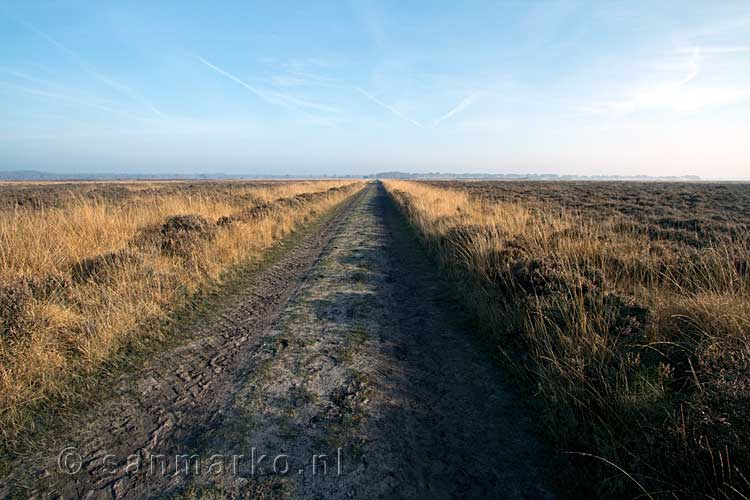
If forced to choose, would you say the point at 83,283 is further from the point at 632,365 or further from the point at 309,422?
the point at 632,365

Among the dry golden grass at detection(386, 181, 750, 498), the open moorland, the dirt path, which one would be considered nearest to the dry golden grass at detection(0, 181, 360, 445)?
the open moorland

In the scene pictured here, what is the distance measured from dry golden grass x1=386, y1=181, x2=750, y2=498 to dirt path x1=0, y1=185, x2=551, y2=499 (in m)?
0.45

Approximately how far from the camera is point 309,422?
294 centimetres

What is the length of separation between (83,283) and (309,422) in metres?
4.66

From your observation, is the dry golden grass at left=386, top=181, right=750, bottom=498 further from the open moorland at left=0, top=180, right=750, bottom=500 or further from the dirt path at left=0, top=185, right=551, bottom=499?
the dirt path at left=0, top=185, right=551, bottom=499

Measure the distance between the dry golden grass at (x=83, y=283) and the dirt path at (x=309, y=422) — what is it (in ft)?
2.20

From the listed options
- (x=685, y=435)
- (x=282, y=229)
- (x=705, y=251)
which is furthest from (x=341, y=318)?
(x=282, y=229)

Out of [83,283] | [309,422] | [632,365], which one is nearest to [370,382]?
[309,422]

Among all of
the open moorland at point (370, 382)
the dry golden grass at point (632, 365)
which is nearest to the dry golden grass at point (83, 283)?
the open moorland at point (370, 382)

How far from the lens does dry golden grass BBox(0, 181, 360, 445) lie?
3.31 m

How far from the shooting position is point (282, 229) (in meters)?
12.7

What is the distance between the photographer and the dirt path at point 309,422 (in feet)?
7.76

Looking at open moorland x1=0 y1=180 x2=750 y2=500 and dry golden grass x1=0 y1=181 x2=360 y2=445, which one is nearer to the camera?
open moorland x1=0 y1=180 x2=750 y2=500

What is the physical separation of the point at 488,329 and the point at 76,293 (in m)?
5.80
